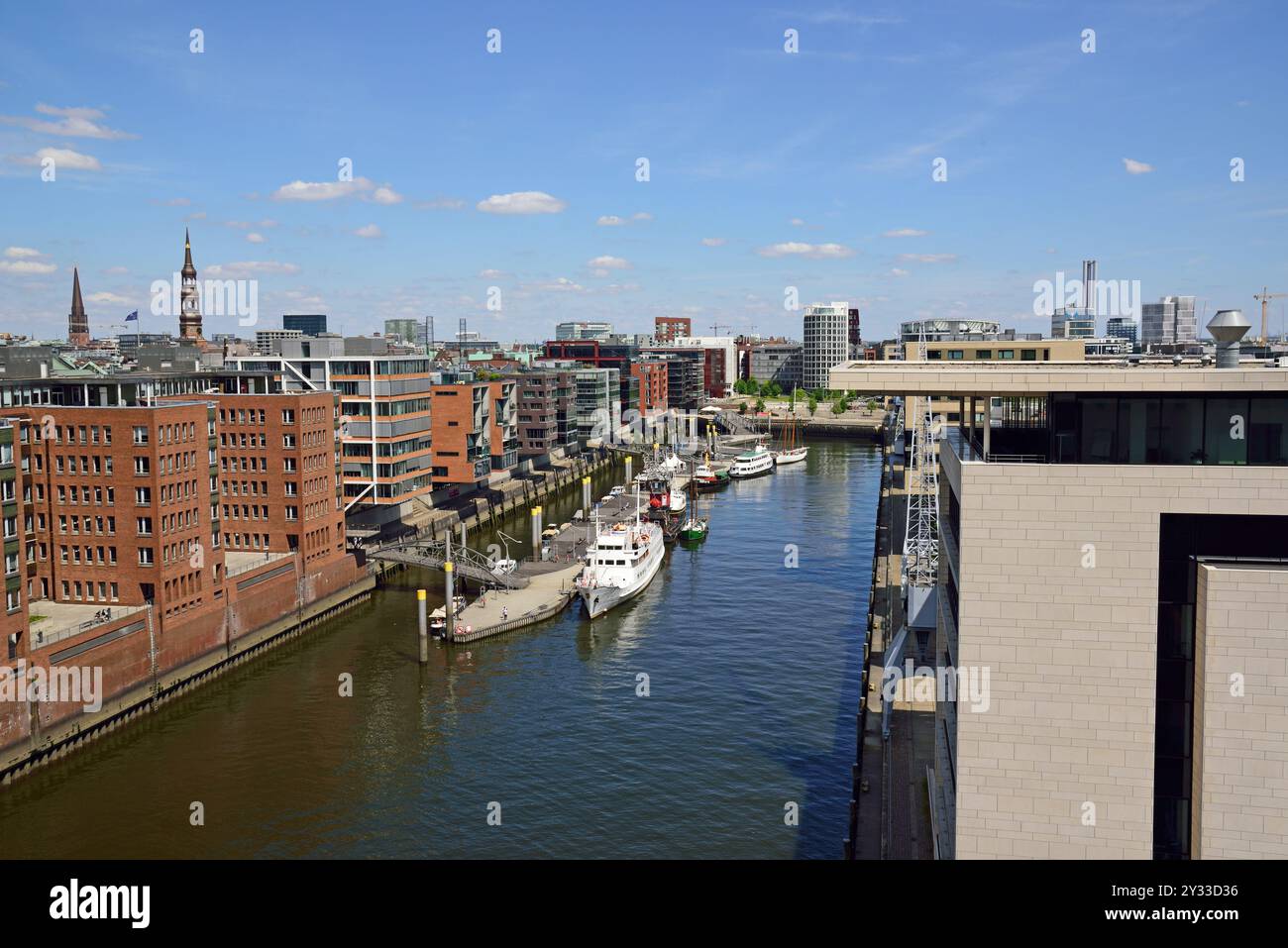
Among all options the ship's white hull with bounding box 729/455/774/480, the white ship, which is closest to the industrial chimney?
the white ship

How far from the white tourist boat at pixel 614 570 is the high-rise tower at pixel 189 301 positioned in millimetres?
75352

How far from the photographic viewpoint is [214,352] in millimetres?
78312

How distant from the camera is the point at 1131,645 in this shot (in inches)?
699

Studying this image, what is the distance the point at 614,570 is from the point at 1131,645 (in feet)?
141

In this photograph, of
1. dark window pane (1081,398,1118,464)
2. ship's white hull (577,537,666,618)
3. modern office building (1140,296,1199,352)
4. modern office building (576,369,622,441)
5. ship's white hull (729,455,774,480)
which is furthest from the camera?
modern office building (576,369,622,441)

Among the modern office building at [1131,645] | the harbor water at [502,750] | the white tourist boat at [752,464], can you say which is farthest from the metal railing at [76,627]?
the white tourist boat at [752,464]

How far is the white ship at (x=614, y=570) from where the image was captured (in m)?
56.6

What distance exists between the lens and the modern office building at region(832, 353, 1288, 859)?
683 inches

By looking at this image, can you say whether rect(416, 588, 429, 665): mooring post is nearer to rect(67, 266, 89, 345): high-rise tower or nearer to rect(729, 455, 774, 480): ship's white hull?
rect(729, 455, 774, 480): ship's white hull

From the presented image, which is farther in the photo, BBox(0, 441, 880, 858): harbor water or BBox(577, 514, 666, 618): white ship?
BBox(577, 514, 666, 618): white ship

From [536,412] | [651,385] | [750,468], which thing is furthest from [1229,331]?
[651,385]

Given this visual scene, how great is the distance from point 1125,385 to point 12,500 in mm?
37576

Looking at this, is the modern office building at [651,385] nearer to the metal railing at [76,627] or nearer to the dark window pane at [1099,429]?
the metal railing at [76,627]

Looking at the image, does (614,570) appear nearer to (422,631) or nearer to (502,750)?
(422,631)
